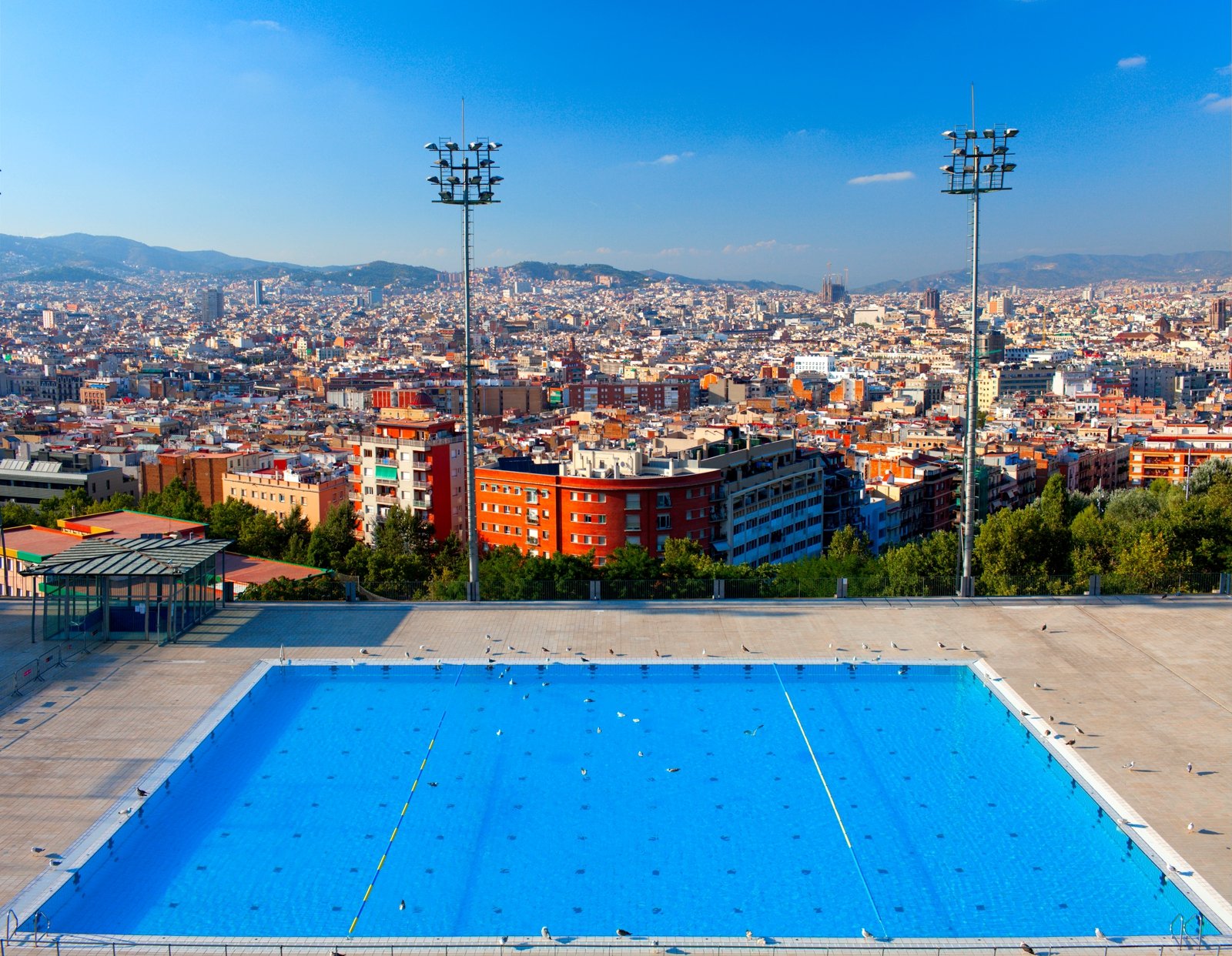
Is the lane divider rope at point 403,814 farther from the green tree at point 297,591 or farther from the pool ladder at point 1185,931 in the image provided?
the pool ladder at point 1185,931

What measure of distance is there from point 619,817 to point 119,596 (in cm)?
527

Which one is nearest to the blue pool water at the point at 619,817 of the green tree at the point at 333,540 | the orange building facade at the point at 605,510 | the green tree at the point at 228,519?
the green tree at the point at 333,540

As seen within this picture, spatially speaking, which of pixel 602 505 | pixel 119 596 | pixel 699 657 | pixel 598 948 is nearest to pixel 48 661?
pixel 119 596

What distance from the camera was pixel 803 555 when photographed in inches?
1017

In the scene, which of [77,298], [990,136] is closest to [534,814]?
[990,136]

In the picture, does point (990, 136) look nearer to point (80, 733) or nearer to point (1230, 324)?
point (80, 733)

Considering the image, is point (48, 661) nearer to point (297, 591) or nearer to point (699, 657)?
point (297, 591)

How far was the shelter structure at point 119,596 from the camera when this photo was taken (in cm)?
941

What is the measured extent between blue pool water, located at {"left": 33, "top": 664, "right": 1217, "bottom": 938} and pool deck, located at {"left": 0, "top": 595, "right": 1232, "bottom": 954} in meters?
0.30

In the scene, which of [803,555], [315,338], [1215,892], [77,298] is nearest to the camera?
[1215,892]

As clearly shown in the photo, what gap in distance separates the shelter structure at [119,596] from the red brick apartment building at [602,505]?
11450mm

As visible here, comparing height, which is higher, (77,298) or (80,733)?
(77,298)

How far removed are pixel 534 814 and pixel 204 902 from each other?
1.95 meters

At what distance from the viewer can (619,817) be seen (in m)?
6.79
